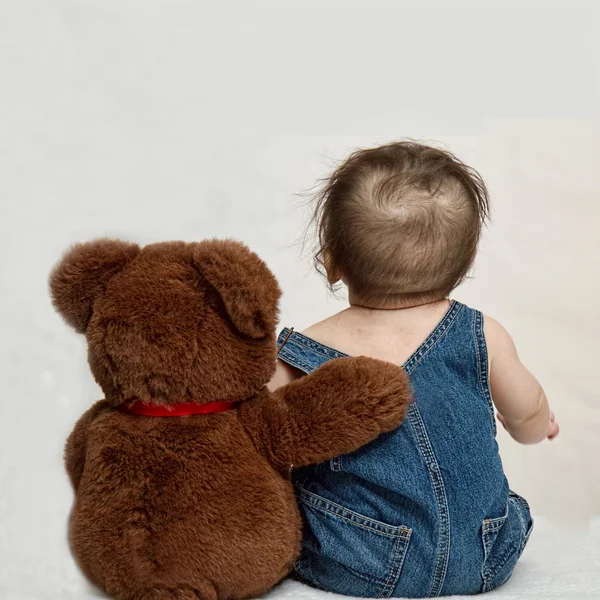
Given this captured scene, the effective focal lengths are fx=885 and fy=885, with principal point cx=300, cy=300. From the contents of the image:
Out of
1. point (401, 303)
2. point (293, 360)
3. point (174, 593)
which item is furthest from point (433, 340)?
point (174, 593)

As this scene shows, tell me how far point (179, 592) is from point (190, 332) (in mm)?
253

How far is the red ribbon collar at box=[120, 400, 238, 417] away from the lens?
0.90 m

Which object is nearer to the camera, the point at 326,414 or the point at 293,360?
the point at 326,414

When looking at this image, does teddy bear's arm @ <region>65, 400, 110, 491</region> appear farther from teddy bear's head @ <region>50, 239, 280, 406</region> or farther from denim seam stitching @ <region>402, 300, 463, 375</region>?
denim seam stitching @ <region>402, 300, 463, 375</region>

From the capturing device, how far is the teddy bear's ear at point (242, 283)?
0.87 m

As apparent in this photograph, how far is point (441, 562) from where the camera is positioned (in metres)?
0.99

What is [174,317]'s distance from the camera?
875mm

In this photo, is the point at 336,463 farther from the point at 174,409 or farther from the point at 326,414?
the point at 174,409

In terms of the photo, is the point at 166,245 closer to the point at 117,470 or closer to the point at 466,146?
the point at 117,470

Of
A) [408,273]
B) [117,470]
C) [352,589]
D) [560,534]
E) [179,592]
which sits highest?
[408,273]

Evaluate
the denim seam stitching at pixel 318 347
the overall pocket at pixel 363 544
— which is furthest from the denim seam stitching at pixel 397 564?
the denim seam stitching at pixel 318 347

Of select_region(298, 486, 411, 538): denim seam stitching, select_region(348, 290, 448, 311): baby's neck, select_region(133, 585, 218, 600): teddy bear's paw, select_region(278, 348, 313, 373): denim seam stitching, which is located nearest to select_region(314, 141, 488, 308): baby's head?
select_region(348, 290, 448, 311): baby's neck

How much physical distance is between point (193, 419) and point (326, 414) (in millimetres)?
135

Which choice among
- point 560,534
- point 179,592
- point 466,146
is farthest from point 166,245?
point 466,146
